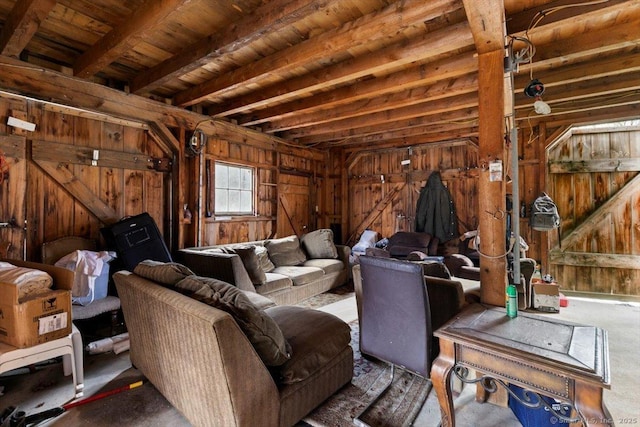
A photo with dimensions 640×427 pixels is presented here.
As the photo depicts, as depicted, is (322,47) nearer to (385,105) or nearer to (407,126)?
(385,105)

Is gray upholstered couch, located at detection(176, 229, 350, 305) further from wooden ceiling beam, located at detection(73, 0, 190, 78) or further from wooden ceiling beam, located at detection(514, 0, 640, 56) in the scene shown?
wooden ceiling beam, located at detection(514, 0, 640, 56)

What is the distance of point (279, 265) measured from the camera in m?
4.66

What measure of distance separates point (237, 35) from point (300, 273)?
2.90 metres

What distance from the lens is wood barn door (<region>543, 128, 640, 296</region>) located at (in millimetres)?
4539

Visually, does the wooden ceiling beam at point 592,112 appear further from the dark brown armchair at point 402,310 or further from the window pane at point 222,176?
the window pane at point 222,176

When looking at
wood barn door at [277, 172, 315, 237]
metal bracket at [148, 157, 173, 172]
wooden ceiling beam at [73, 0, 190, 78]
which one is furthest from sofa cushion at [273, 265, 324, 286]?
wooden ceiling beam at [73, 0, 190, 78]

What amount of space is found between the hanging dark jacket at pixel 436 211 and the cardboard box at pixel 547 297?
6.15 feet

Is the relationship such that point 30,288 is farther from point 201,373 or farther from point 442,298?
point 442,298

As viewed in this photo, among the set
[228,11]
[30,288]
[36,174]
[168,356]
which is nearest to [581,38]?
[228,11]

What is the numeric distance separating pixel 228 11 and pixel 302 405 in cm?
274

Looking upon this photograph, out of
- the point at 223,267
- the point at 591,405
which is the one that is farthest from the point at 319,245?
the point at 591,405

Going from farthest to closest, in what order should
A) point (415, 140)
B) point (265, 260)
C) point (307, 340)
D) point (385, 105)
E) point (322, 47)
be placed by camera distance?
1. point (415, 140)
2. point (265, 260)
3. point (385, 105)
4. point (322, 47)
5. point (307, 340)

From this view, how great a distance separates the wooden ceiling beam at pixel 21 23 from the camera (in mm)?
2035

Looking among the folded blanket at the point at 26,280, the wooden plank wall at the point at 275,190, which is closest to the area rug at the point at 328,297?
the wooden plank wall at the point at 275,190
